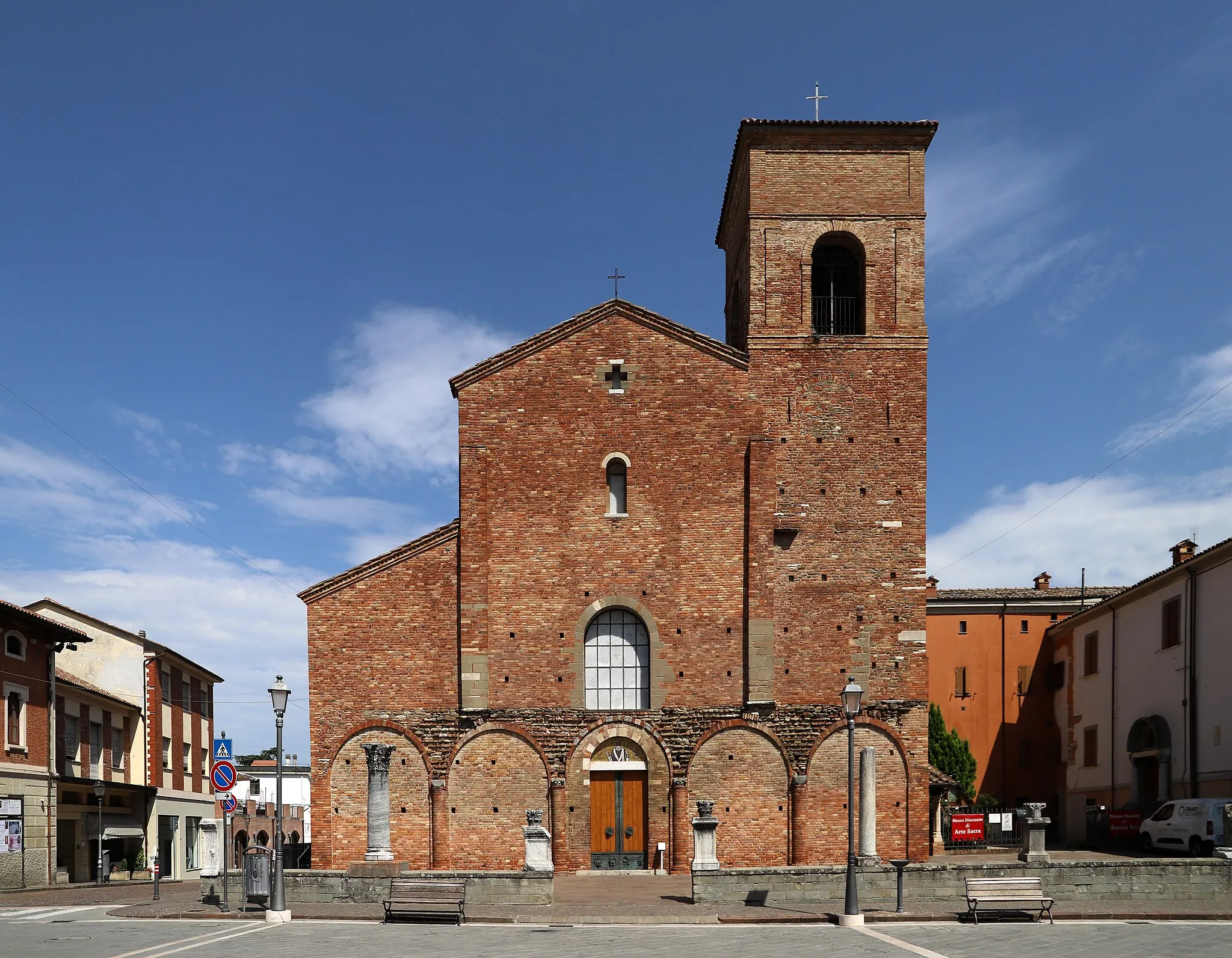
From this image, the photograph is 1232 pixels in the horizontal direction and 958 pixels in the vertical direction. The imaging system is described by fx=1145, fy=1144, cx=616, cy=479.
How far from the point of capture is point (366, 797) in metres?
24.7

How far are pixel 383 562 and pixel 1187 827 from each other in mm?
18816

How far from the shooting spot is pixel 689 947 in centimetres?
1520

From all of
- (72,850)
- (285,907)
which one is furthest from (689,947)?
(72,850)

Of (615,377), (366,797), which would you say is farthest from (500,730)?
(615,377)

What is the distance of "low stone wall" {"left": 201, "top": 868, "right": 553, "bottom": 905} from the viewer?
1959 centimetres

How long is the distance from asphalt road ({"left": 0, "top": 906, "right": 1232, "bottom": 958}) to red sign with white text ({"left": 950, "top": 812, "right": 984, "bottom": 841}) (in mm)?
9505

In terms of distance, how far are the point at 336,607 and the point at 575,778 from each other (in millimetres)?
6510

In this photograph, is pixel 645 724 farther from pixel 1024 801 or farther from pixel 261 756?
pixel 261 756

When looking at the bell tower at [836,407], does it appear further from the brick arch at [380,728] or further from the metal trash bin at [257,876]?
the metal trash bin at [257,876]

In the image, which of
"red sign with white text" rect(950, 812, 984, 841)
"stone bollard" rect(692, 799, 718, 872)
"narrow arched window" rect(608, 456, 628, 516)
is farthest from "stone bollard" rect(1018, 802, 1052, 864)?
"narrow arched window" rect(608, 456, 628, 516)

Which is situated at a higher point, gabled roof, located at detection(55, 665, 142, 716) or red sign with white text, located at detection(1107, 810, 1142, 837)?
gabled roof, located at detection(55, 665, 142, 716)

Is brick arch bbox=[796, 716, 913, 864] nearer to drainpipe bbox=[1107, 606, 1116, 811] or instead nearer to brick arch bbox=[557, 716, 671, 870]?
brick arch bbox=[557, 716, 671, 870]

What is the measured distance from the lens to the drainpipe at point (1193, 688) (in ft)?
94.4

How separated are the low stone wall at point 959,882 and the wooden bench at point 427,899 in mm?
4199
